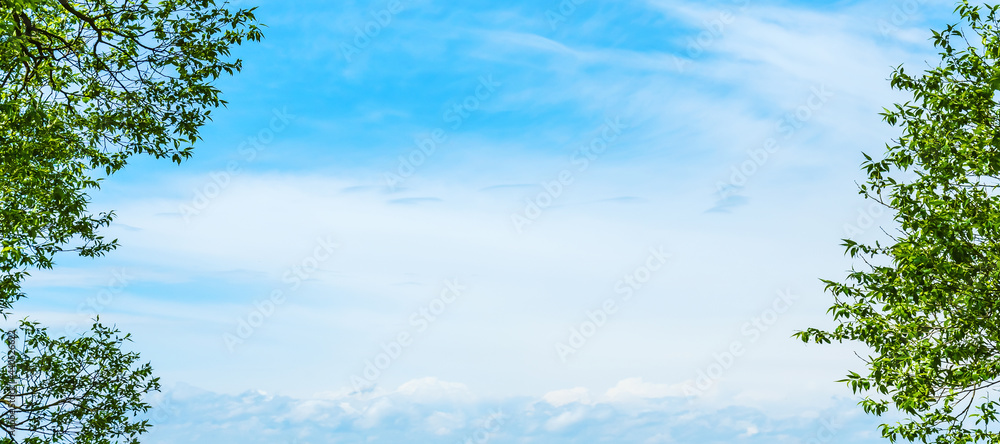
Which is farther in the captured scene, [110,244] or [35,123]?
[110,244]

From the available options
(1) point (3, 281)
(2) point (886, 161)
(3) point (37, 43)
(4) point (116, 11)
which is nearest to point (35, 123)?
(3) point (37, 43)

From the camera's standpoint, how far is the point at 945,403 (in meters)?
14.9

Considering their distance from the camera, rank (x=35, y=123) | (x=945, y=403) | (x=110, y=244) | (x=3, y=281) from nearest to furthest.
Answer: (x=35, y=123)
(x=945, y=403)
(x=3, y=281)
(x=110, y=244)

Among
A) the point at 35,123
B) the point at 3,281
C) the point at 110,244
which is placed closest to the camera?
the point at 35,123

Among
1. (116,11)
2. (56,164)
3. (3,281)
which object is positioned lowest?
(3,281)

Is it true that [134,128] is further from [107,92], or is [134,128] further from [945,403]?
[945,403]

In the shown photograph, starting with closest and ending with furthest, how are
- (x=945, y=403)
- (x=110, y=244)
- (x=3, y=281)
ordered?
(x=945, y=403) → (x=3, y=281) → (x=110, y=244)

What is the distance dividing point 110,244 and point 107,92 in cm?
373

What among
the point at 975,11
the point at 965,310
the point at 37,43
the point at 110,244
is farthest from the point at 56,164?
the point at 975,11

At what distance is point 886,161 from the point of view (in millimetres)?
16500

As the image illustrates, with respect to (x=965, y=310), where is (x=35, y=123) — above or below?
above

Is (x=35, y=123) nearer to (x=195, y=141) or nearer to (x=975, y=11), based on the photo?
(x=195, y=141)

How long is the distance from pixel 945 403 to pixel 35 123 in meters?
17.2

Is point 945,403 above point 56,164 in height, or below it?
below
